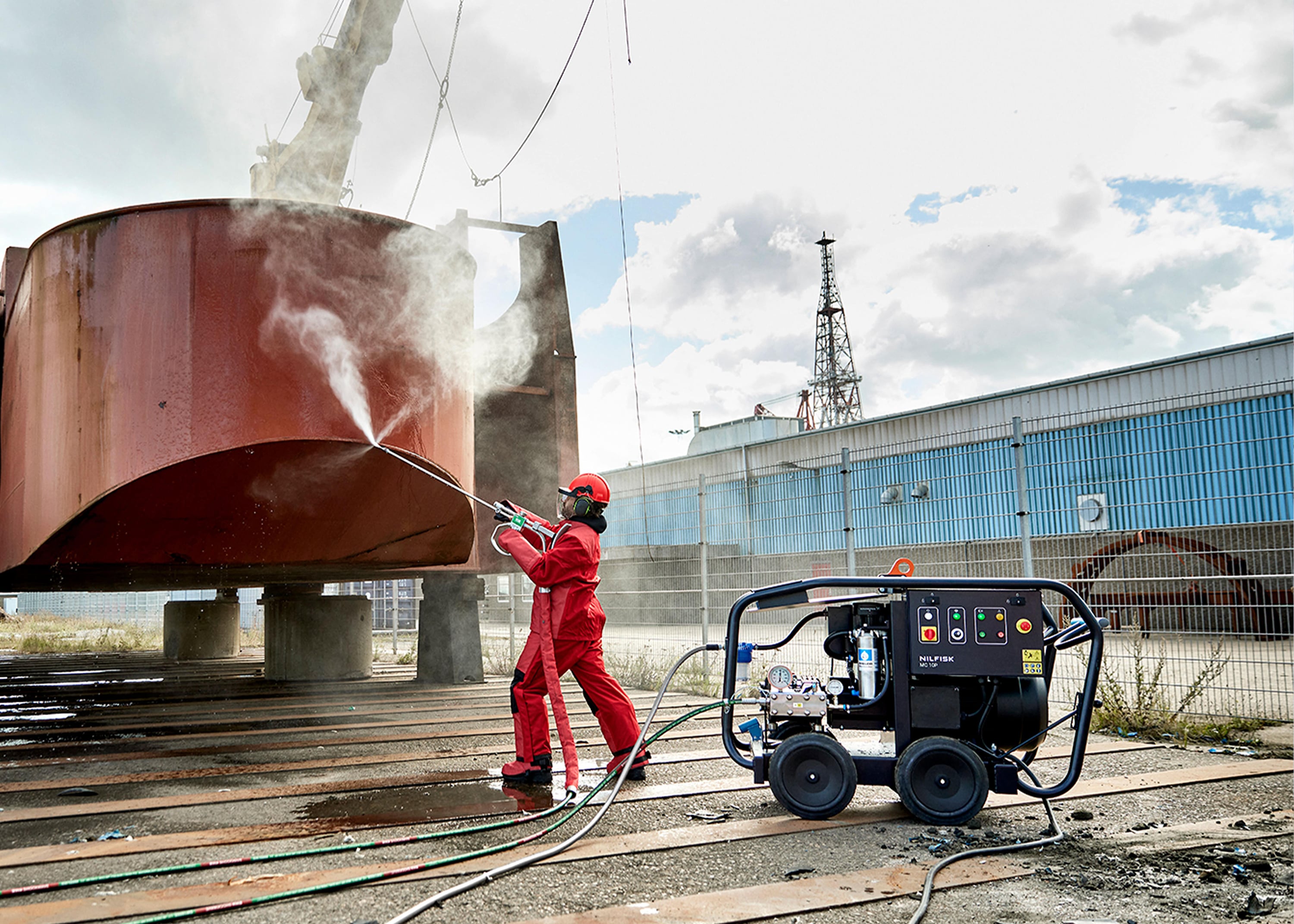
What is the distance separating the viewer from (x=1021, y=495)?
→ 278 inches

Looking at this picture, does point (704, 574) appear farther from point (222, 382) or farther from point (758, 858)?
point (758, 858)

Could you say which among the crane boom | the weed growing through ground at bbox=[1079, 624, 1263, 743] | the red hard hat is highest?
the crane boom

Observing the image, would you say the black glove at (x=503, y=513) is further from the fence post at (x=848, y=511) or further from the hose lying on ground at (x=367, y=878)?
the fence post at (x=848, y=511)

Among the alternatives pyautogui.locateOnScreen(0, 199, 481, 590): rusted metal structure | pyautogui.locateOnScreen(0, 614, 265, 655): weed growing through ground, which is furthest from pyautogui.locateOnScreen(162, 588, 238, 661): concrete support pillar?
pyautogui.locateOnScreen(0, 199, 481, 590): rusted metal structure

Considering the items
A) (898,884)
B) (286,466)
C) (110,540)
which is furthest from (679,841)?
(110,540)

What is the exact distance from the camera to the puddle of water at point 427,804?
413 cm

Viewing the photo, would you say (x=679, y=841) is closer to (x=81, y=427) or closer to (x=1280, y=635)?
(x=81, y=427)

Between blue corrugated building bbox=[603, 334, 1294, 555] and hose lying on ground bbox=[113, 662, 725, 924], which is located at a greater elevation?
blue corrugated building bbox=[603, 334, 1294, 555]

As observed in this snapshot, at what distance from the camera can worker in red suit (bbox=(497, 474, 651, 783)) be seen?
4668 mm

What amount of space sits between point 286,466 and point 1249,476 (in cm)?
630

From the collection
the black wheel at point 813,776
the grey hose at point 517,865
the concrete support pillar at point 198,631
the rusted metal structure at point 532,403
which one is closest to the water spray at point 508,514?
the grey hose at point 517,865

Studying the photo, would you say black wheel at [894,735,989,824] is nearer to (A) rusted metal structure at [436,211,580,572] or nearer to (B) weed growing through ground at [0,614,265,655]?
(A) rusted metal structure at [436,211,580,572]

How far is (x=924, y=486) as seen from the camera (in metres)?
8.00

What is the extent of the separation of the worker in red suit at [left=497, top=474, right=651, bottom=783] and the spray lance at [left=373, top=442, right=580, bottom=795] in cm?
3
